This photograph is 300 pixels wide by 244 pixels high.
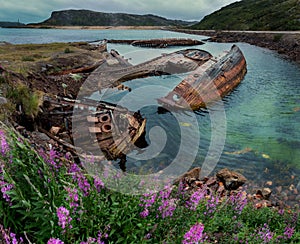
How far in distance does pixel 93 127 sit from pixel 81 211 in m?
7.34

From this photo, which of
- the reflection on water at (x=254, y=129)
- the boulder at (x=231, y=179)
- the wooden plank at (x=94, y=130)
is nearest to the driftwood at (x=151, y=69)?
the reflection on water at (x=254, y=129)

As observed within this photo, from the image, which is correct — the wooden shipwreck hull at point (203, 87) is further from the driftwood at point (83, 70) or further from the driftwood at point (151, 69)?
the driftwood at point (83, 70)

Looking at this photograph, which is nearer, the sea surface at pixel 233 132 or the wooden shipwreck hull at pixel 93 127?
the wooden shipwreck hull at pixel 93 127

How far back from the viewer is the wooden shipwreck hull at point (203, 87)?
15.0 m

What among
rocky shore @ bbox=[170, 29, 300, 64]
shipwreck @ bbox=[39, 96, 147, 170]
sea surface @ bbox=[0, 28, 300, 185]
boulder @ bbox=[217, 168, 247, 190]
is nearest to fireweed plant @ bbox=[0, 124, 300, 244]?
sea surface @ bbox=[0, 28, 300, 185]

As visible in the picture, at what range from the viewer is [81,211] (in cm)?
252

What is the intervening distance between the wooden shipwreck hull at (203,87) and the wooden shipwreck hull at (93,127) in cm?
510

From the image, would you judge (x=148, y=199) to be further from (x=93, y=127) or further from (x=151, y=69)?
(x=151, y=69)

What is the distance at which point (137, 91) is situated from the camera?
19641 mm

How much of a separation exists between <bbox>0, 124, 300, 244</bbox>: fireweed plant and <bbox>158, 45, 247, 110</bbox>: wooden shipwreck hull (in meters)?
11.5

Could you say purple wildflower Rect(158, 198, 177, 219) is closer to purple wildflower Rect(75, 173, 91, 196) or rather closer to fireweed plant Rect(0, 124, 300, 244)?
fireweed plant Rect(0, 124, 300, 244)

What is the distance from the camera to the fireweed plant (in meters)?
2.33

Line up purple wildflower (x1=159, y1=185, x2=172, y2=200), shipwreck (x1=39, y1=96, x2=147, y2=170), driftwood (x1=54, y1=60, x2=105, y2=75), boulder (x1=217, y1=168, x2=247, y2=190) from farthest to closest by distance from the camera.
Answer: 1. driftwood (x1=54, y1=60, x2=105, y2=75)
2. shipwreck (x1=39, y1=96, x2=147, y2=170)
3. boulder (x1=217, y1=168, x2=247, y2=190)
4. purple wildflower (x1=159, y1=185, x2=172, y2=200)

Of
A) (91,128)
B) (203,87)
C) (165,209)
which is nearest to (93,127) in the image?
(91,128)
